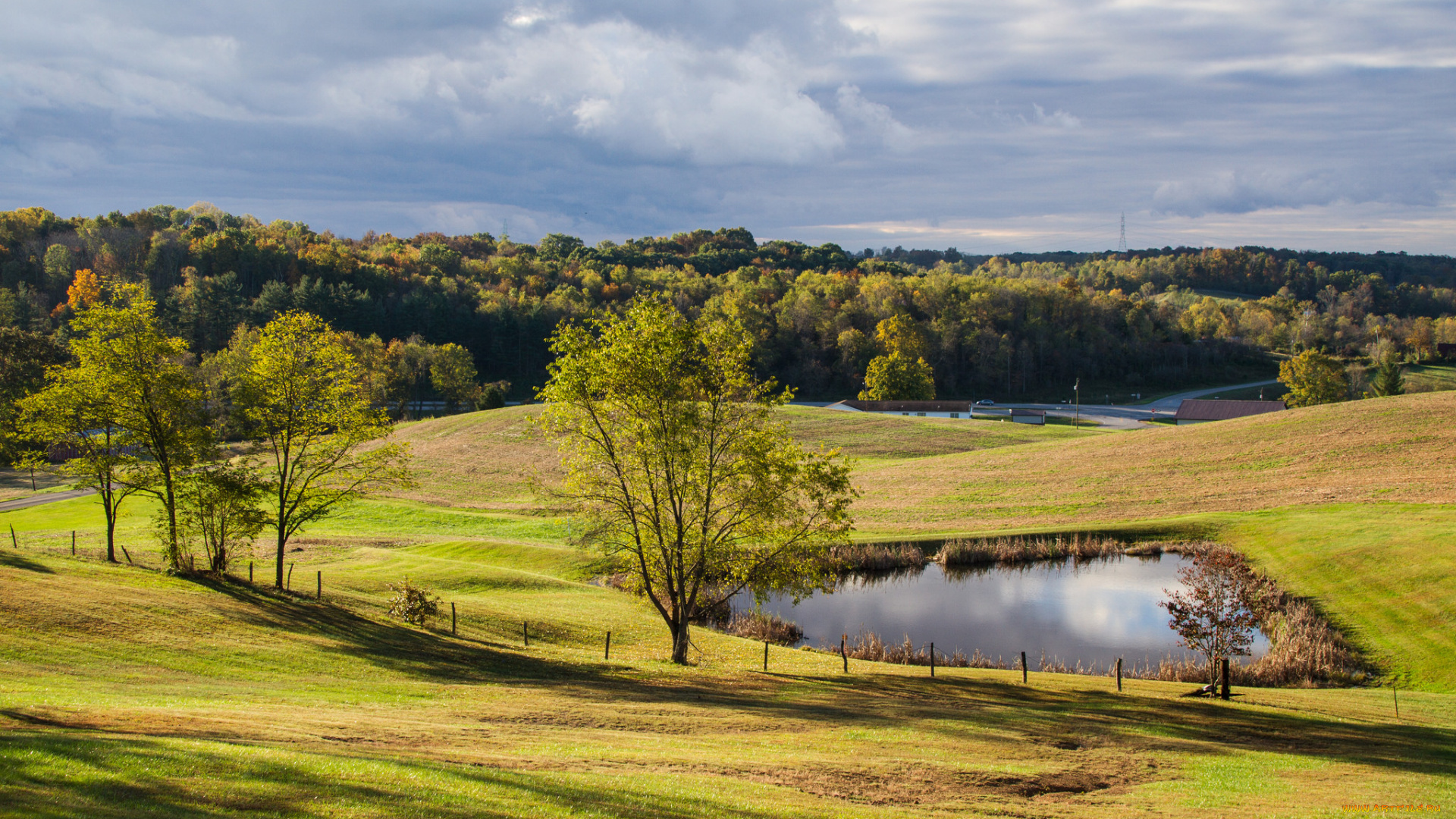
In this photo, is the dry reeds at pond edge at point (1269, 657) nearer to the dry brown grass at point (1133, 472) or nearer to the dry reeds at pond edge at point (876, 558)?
the dry reeds at pond edge at point (876, 558)

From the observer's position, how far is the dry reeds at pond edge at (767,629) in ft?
114

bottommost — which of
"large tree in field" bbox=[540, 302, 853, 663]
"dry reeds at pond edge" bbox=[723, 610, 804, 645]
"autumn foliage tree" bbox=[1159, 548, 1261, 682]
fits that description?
"dry reeds at pond edge" bbox=[723, 610, 804, 645]

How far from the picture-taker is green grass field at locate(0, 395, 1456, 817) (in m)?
11.1

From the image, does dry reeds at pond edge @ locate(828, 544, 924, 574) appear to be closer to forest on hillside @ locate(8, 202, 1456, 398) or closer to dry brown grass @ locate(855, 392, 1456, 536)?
dry brown grass @ locate(855, 392, 1456, 536)

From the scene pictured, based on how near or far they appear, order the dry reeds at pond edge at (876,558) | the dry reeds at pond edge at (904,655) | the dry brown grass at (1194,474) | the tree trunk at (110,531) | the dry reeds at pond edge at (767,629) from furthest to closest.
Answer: the dry brown grass at (1194,474) → the dry reeds at pond edge at (876,558) → the dry reeds at pond edge at (767,629) → the tree trunk at (110,531) → the dry reeds at pond edge at (904,655)

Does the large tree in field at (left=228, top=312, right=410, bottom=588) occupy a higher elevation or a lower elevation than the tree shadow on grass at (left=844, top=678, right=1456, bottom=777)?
higher

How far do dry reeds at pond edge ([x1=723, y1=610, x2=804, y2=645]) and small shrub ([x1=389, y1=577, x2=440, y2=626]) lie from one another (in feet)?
41.3

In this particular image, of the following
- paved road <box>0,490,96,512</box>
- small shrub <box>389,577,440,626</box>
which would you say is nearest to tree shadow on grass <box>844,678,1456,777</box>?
small shrub <box>389,577,440,626</box>

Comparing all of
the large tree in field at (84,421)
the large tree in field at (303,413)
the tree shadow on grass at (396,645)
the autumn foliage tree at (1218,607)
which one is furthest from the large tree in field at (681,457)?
the large tree in field at (84,421)

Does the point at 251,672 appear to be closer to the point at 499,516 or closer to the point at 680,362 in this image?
the point at 680,362

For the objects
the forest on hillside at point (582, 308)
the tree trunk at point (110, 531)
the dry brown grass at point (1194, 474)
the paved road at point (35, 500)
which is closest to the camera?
the tree trunk at point (110, 531)

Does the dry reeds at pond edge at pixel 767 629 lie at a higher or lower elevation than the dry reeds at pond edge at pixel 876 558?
lower

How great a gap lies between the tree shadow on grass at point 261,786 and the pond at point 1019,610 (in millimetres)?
23733

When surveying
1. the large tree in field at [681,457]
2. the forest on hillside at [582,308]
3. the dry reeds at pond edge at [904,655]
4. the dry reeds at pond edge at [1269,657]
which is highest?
the forest on hillside at [582,308]
